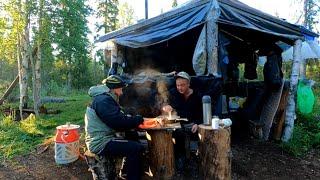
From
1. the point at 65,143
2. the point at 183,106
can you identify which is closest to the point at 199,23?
the point at 183,106

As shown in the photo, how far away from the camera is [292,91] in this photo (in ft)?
24.1

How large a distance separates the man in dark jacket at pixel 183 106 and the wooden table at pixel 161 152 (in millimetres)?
702

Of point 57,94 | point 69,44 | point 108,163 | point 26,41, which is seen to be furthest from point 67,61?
→ point 108,163

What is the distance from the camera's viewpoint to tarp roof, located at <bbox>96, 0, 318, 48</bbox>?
643 centimetres

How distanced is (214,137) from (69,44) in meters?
21.0

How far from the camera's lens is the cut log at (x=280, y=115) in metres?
7.60

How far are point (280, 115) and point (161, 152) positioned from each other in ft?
13.2

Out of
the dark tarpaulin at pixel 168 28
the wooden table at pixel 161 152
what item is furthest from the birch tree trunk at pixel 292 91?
the wooden table at pixel 161 152

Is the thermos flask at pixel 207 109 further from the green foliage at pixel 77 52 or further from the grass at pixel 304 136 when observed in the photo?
the green foliage at pixel 77 52

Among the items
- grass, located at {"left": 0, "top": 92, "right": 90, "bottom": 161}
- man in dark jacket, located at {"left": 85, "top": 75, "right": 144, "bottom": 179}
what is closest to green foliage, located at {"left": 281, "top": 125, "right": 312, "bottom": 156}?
man in dark jacket, located at {"left": 85, "top": 75, "right": 144, "bottom": 179}

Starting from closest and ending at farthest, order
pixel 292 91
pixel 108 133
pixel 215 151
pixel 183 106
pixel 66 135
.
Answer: pixel 108 133
pixel 215 151
pixel 66 135
pixel 183 106
pixel 292 91

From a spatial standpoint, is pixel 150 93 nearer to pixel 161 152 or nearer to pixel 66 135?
pixel 66 135

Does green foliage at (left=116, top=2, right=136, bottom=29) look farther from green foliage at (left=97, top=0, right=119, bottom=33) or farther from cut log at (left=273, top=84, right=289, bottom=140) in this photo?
cut log at (left=273, top=84, right=289, bottom=140)

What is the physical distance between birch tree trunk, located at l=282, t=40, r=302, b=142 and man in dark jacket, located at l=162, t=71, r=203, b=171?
2.58 m
